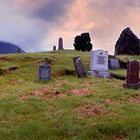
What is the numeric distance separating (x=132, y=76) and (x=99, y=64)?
706cm

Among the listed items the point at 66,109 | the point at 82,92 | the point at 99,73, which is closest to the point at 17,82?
the point at 82,92

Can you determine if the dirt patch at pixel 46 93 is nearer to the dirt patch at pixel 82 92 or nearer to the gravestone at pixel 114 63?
the dirt patch at pixel 82 92

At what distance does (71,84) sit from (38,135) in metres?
11.2

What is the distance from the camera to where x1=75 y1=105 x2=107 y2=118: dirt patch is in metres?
18.0

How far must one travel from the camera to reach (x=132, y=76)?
81.6 ft

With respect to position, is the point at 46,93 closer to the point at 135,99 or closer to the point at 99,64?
the point at 135,99

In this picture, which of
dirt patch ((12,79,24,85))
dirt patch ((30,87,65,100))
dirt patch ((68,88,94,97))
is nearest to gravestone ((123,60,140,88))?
dirt patch ((68,88,94,97))

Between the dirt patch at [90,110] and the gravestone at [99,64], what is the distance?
39.2 ft

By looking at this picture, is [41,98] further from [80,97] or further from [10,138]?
[10,138]

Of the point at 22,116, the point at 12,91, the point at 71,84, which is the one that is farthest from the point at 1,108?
the point at 71,84

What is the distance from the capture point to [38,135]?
49.1ft

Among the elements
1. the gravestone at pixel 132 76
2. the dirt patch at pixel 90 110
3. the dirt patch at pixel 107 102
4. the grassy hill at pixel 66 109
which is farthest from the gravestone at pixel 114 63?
the dirt patch at pixel 90 110

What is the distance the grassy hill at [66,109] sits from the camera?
15.3m

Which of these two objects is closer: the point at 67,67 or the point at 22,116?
the point at 22,116
